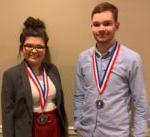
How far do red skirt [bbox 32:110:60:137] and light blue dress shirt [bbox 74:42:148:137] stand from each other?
279 millimetres

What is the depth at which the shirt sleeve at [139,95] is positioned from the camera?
184 cm

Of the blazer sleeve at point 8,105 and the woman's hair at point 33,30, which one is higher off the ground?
the woman's hair at point 33,30

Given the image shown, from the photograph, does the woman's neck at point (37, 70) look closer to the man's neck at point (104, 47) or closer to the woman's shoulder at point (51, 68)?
the woman's shoulder at point (51, 68)

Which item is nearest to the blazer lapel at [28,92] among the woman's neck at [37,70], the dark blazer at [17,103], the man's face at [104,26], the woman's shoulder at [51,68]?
the dark blazer at [17,103]

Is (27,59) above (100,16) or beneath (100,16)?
beneath

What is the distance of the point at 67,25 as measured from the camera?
2266 millimetres

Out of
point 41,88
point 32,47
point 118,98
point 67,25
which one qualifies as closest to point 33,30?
point 32,47

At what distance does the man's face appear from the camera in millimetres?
1829

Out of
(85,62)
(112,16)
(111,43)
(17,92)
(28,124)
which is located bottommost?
(28,124)

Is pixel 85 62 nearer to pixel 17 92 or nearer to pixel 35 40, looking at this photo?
pixel 35 40

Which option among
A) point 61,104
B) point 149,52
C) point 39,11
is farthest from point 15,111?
point 149,52

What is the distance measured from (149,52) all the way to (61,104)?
0.79 m

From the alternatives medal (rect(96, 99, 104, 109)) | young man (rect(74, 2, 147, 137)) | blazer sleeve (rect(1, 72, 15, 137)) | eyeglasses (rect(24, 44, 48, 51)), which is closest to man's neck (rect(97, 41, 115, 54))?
young man (rect(74, 2, 147, 137))

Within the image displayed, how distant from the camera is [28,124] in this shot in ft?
6.75
